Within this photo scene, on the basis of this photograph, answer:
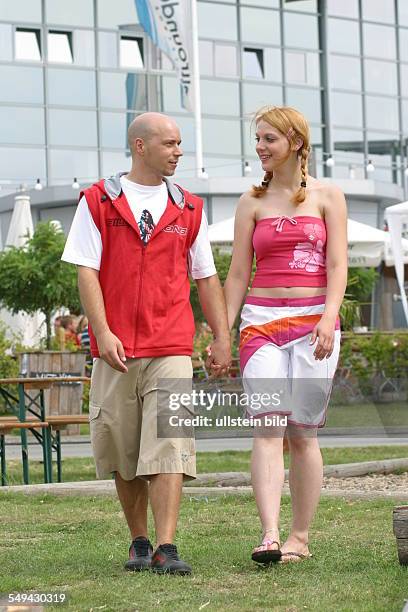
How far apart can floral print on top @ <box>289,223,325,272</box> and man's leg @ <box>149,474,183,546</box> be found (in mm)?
979

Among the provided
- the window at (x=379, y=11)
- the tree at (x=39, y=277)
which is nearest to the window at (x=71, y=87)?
the window at (x=379, y=11)

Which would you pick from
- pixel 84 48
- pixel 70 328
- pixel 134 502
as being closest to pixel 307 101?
pixel 84 48

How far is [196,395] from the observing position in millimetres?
5996

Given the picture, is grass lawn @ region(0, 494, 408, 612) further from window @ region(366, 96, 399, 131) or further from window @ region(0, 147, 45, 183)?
window @ region(366, 96, 399, 131)

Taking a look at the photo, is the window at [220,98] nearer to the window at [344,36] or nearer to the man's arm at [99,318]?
the window at [344,36]

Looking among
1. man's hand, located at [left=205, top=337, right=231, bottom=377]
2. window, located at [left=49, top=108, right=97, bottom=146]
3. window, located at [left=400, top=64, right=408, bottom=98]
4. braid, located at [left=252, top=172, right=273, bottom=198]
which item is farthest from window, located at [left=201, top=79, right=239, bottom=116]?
man's hand, located at [left=205, top=337, right=231, bottom=377]

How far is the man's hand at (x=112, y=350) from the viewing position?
534 centimetres

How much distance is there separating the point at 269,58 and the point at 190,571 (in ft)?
109

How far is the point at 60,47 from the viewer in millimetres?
35250

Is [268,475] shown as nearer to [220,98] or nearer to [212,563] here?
[212,563]

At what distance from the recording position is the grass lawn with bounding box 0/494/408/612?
182 inches

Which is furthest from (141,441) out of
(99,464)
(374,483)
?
(374,483)

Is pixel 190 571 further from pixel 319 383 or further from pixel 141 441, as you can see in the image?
pixel 319 383

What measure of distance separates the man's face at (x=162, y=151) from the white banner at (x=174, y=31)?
21.1 meters
